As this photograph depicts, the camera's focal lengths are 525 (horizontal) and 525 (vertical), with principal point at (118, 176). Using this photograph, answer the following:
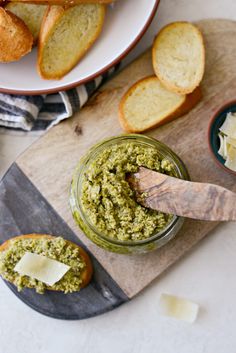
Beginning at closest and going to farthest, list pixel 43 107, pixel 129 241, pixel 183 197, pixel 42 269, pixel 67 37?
pixel 183 197
pixel 129 241
pixel 42 269
pixel 67 37
pixel 43 107

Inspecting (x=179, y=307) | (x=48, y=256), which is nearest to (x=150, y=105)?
(x=48, y=256)

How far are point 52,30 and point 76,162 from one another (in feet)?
1.64

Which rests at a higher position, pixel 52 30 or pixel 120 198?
pixel 52 30

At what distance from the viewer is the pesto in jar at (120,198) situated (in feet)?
5.47

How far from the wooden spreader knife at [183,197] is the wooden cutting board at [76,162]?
38cm

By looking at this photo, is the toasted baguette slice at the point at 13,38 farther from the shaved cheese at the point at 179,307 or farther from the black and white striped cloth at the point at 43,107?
the shaved cheese at the point at 179,307

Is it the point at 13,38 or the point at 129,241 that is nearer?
the point at 129,241

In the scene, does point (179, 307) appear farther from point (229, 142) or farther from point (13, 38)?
point (13, 38)

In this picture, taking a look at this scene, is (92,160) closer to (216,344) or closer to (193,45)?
(193,45)

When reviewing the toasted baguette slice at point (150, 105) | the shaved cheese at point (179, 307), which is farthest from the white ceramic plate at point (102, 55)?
the shaved cheese at point (179, 307)

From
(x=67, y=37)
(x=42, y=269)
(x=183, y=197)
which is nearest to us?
(x=183, y=197)

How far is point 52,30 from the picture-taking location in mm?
1921

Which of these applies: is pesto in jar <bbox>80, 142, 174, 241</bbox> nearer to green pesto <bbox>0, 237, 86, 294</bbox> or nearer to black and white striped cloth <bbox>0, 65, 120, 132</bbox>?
green pesto <bbox>0, 237, 86, 294</bbox>

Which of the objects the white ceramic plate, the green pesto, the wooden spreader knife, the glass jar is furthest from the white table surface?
the white ceramic plate
